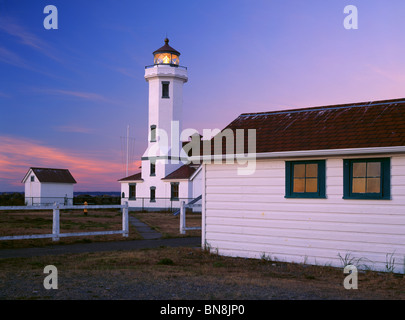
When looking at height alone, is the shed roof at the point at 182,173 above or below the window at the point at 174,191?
above

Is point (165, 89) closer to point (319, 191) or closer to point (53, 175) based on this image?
point (53, 175)

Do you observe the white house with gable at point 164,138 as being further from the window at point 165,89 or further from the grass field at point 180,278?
the grass field at point 180,278

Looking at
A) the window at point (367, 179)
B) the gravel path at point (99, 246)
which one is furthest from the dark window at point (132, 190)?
the window at point (367, 179)

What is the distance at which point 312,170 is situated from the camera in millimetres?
11703

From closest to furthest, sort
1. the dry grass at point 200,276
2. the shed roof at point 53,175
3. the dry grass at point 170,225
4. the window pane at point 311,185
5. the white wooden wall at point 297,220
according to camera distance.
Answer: the dry grass at point 200,276 → the white wooden wall at point 297,220 → the window pane at point 311,185 → the dry grass at point 170,225 → the shed roof at point 53,175

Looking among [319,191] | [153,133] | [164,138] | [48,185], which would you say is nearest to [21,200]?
[48,185]

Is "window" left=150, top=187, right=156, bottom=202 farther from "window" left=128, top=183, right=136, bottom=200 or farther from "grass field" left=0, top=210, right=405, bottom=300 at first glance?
"grass field" left=0, top=210, right=405, bottom=300

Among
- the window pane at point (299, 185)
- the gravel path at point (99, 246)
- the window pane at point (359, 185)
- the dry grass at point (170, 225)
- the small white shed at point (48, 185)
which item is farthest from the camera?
the small white shed at point (48, 185)

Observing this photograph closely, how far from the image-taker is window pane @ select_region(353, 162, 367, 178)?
36.1 feet

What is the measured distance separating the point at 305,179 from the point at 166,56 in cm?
3771

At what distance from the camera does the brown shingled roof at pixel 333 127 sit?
11047 mm

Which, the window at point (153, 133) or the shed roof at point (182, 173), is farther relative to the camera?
the window at point (153, 133)
